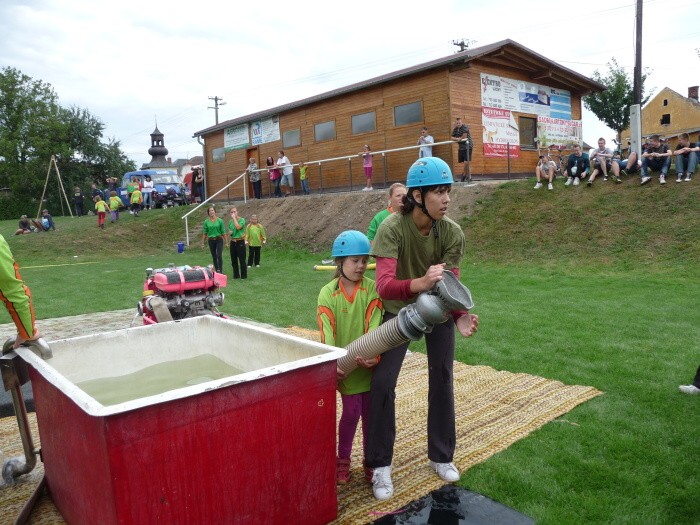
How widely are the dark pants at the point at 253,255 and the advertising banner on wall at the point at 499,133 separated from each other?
9285 millimetres

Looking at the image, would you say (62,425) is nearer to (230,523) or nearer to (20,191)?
(230,523)

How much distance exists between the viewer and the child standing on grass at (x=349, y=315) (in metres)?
3.59

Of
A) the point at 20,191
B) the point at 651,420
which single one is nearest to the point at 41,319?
the point at 651,420

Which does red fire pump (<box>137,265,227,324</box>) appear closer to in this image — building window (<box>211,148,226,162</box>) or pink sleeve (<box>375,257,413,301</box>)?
pink sleeve (<box>375,257,413,301</box>)

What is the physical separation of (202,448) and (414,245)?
165cm

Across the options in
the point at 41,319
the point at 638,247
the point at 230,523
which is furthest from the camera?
the point at 638,247

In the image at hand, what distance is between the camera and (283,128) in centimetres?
2667

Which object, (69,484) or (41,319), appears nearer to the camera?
(69,484)

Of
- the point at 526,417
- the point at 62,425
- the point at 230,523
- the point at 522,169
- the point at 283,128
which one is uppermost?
the point at 283,128

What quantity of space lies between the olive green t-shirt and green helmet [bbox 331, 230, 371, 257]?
0.19 meters

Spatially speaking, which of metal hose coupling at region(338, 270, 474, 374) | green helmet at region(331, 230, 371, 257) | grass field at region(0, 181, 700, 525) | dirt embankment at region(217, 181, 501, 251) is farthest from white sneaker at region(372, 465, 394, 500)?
dirt embankment at region(217, 181, 501, 251)

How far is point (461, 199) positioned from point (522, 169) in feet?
17.0

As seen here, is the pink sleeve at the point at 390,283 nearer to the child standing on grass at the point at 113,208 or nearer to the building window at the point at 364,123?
the building window at the point at 364,123

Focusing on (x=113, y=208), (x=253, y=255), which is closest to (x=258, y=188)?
(x=113, y=208)
